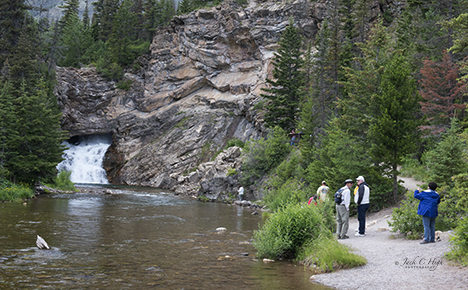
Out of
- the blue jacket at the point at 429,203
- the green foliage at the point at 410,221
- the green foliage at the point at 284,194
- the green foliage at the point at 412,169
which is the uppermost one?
the green foliage at the point at 412,169

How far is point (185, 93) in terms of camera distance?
66.4m

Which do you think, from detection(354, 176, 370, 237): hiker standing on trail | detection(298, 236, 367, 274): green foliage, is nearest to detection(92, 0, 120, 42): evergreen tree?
detection(354, 176, 370, 237): hiker standing on trail

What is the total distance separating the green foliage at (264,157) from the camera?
126ft

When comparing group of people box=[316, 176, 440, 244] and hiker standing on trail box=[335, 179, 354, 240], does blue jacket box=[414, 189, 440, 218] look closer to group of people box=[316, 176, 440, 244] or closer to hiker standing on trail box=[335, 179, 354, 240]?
group of people box=[316, 176, 440, 244]

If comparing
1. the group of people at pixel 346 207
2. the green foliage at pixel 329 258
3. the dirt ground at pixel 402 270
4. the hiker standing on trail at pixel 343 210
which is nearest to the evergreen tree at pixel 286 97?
the group of people at pixel 346 207

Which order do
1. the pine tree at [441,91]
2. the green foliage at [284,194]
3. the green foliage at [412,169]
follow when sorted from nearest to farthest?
the green foliage at [412,169], the pine tree at [441,91], the green foliage at [284,194]

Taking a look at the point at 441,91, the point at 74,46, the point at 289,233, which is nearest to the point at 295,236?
the point at 289,233

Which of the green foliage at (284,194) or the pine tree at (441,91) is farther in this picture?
the green foliage at (284,194)

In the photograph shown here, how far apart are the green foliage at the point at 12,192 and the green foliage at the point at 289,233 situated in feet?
74.9

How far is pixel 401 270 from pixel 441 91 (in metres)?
21.6

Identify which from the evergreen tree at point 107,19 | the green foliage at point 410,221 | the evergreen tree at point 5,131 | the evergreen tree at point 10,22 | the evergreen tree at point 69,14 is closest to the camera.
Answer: the green foliage at point 410,221

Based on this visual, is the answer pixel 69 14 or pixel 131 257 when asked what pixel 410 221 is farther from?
pixel 69 14

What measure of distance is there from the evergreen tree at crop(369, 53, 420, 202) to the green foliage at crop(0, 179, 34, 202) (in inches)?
1026

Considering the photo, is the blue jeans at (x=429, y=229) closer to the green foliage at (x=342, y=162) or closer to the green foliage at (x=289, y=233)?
the green foliage at (x=289, y=233)
